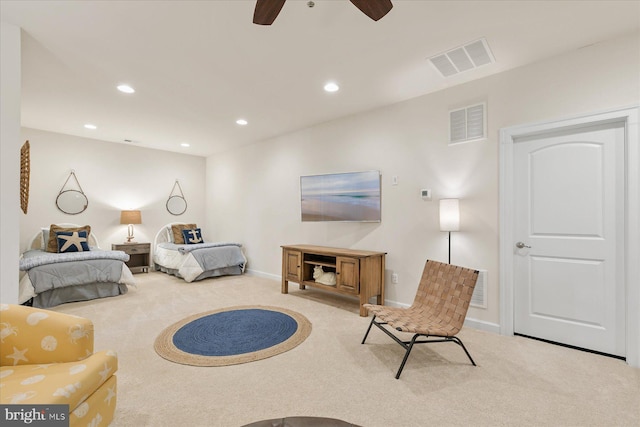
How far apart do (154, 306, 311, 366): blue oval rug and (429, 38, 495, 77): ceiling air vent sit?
2958 millimetres

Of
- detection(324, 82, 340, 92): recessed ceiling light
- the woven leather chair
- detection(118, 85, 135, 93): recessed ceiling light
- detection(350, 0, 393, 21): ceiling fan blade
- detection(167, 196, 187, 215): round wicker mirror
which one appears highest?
detection(118, 85, 135, 93): recessed ceiling light

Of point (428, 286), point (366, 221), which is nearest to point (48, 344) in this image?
point (428, 286)

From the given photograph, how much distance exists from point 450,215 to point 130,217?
5838 millimetres

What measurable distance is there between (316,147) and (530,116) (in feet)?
9.27

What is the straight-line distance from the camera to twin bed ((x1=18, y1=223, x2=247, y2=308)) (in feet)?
12.1

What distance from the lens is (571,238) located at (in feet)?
8.69

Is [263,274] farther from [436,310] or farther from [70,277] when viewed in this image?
[436,310]

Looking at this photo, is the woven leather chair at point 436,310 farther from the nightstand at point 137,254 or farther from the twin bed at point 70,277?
the nightstand at point 137,254

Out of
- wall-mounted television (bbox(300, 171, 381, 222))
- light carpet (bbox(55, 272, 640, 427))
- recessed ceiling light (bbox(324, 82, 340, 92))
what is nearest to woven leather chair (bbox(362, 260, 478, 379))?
light carpet (bbox(55, 272, 640, 427))

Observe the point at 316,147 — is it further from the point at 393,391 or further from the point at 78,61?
the point at 393,391

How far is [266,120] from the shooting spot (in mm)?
4504

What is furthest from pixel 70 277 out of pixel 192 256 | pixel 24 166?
pixel 192 256

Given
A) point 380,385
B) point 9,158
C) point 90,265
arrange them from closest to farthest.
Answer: point 380,385 → point 9,158 → point 90,265

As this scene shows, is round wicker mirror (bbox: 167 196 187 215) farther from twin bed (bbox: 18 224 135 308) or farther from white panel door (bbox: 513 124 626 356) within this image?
white panel door (bbox: 513 124 626 356)
